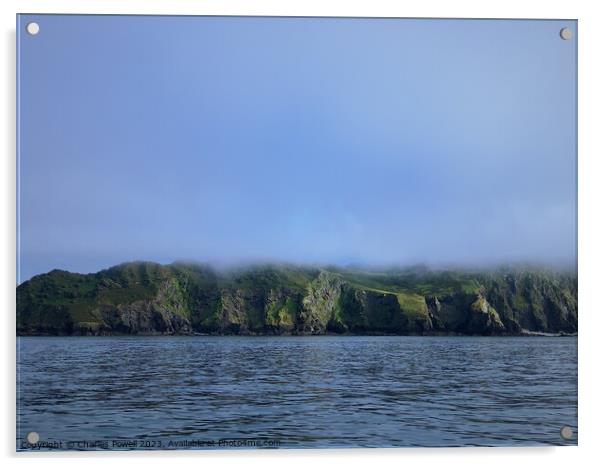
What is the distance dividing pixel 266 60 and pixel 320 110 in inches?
33.3

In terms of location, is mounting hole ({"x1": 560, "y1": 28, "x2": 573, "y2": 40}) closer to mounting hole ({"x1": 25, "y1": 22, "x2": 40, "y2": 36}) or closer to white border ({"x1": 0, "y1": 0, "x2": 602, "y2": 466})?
white border ({"x1": 0, "y1": 0, "x2": 602, "y2": 466})

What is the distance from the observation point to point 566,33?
8703mm

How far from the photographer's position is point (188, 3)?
8.64m

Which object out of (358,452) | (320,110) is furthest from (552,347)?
(320,110)

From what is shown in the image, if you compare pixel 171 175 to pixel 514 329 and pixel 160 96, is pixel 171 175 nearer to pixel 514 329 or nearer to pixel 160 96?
pixel 160 96

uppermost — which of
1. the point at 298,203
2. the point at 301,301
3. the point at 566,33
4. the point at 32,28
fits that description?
the point at 566,33

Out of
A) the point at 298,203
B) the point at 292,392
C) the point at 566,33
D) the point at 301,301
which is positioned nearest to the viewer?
the point at 292,392

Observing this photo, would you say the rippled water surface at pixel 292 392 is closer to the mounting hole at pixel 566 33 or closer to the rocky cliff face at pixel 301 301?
the rocky cliff face at pixel 301 301

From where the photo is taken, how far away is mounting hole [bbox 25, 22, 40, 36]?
8430mm

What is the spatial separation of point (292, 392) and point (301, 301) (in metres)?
1.15
